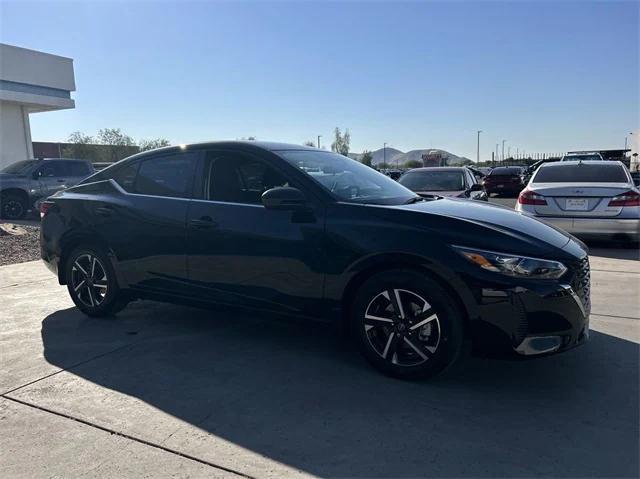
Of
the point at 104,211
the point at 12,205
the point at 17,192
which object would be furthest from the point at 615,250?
the point at 12,205

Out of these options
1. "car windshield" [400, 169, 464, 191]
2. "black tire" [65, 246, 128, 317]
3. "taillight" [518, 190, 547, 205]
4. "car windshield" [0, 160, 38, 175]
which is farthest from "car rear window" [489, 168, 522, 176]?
"black tire" [65, 246, 128, 317]

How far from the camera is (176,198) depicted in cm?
427

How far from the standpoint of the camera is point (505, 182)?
2111 centimetres

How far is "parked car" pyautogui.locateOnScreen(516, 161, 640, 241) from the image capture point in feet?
25.0

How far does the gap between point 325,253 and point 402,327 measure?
2.42 ft

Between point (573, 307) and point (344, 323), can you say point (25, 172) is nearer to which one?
point (344, 323)

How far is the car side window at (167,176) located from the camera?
4.29m

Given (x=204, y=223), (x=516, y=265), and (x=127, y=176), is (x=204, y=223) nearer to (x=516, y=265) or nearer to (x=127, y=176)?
(x=127, y=176)

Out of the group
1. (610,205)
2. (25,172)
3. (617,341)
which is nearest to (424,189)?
(610,205)

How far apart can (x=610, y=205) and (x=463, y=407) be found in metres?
6.07

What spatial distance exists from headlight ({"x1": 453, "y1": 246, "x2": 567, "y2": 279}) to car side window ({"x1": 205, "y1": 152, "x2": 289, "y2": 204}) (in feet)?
5.26

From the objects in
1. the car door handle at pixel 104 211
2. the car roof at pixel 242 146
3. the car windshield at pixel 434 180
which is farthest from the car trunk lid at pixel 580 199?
the car door handle at pixel 104 211

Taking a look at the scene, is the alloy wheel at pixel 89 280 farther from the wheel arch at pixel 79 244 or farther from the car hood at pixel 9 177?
the car hood at pixel 9 177

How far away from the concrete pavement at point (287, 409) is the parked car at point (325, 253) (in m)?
Result: 0.36
